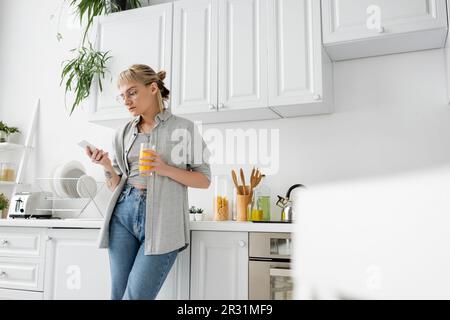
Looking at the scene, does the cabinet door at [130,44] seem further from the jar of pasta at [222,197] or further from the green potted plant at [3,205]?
the green potted plant at [3,205]

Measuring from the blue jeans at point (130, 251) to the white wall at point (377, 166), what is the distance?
77cm

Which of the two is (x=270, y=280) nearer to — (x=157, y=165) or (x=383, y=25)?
(x=157, y=165)

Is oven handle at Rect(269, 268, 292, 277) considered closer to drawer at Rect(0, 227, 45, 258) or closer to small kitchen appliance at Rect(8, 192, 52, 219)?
drawer at Rect(0, 227, 45, 258)

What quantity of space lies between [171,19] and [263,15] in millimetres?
588

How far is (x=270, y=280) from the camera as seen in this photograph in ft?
6.20

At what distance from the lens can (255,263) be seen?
1.92 meters

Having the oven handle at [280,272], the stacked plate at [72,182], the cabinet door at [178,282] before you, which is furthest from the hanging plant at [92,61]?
the oven handle at [280,272]

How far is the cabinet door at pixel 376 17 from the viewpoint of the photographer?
2.04 meters

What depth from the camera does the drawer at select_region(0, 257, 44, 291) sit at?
2293mm

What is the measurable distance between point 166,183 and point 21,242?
117 cm

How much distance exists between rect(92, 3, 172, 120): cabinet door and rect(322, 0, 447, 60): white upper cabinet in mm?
971

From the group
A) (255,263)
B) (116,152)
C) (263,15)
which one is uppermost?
(263,15)
